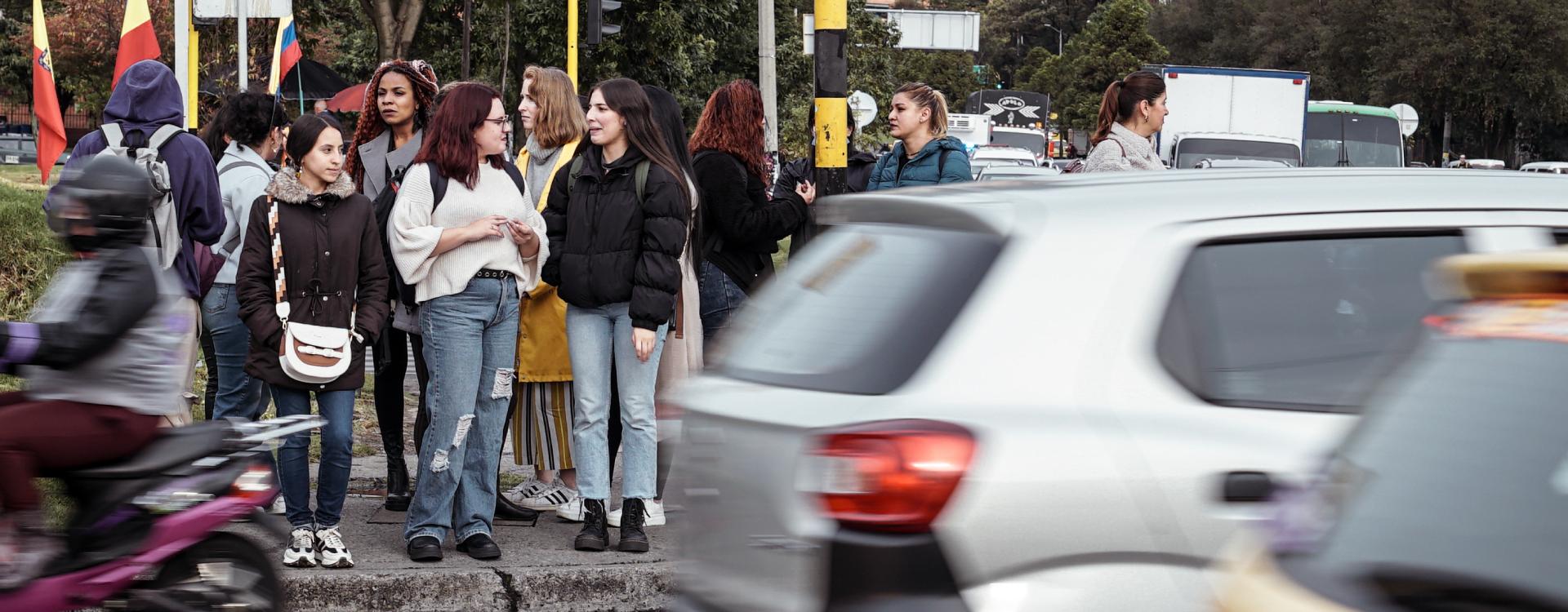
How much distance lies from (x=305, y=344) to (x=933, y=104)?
334cm

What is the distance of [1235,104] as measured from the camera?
86.8 ft

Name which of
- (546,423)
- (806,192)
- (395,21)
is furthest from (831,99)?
(395,21)

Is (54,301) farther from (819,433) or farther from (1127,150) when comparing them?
(1127,150)

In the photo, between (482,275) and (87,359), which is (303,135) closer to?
(482,275)

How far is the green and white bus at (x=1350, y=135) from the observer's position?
2706 centimetres

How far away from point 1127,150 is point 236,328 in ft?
12.1

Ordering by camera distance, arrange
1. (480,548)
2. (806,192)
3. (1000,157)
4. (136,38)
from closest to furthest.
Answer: (480,548)
(806,192)
(136,38)
(1000,157)

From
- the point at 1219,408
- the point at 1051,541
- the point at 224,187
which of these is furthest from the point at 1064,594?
the point at 224,187

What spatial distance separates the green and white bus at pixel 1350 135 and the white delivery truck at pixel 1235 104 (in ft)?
2.45

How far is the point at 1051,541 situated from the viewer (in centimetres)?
308

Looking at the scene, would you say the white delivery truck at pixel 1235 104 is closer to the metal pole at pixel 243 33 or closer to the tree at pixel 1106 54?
the metal pole at pixel 243 33

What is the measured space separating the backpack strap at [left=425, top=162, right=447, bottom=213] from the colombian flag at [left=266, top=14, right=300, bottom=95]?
11221 mm

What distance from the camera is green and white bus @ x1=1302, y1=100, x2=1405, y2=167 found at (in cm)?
2706

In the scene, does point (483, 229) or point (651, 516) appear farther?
point (651, 516)
